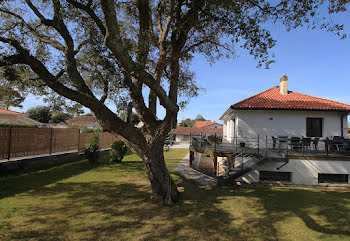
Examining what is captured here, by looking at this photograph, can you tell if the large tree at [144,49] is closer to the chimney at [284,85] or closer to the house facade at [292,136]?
the house facade at [292,136]

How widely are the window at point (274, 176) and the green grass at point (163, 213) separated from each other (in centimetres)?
107

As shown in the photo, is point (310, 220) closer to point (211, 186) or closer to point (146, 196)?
point (211, 186)

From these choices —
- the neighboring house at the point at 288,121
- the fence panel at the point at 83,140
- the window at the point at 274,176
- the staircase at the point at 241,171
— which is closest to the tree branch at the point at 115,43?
the staircase at the point at 241,171

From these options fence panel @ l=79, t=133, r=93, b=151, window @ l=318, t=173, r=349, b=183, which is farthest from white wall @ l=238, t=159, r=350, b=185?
fence panel @ l=79, t=133, r=93, b=151

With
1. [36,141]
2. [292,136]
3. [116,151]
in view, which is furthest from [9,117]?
[292,136]

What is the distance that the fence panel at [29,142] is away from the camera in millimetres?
11453

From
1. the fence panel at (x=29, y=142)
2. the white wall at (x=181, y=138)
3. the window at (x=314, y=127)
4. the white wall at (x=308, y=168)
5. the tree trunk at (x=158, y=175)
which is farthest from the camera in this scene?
the white wall at (x=181, y=138)

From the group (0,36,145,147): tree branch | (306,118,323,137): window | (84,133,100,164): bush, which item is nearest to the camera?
(0,36,145,147): tree branch

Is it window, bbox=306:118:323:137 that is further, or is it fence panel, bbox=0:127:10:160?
window, bbox=306:118:323:137

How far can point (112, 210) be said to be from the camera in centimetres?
644

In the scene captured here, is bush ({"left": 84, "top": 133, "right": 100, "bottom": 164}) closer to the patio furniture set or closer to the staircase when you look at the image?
the staircase

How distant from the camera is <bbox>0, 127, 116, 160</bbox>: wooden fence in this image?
11.0 m

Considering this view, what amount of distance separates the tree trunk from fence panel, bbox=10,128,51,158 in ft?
30.3

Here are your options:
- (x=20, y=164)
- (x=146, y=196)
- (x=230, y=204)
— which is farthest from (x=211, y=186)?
(x=20, y=164)
